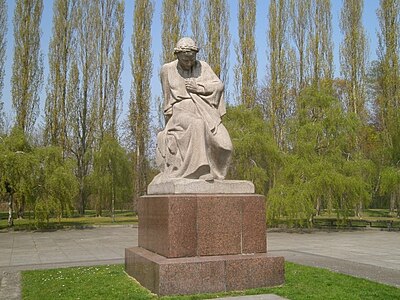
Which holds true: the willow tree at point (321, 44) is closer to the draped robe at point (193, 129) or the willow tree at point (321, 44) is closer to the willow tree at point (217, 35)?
the willow tree at point (217, 35)

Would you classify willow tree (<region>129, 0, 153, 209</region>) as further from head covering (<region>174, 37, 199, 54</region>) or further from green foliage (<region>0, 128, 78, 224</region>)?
head covering (<region>174, 37, 199, 54</region>)

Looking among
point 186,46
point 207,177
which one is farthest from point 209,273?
point 186,46

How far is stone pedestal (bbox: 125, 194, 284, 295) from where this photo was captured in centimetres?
554

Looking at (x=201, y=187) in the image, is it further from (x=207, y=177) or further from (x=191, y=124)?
(x=191, y=124)

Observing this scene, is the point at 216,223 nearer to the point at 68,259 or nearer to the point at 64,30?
the point at 68,259

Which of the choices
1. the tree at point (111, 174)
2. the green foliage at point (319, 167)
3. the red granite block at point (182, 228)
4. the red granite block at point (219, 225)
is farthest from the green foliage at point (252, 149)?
the red granite block at point (182, 228)

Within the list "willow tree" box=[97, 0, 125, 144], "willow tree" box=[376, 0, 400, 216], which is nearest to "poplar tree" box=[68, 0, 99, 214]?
"willow tree" box=[97, 0, 125, 144]

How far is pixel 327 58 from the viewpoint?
27.4 m

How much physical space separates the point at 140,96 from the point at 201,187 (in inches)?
876

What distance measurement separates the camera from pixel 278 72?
2614 centimetres

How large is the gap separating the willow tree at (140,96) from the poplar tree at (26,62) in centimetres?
556

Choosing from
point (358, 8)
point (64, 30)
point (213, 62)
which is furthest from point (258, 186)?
point (64, 30)

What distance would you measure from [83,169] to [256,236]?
81.9ft

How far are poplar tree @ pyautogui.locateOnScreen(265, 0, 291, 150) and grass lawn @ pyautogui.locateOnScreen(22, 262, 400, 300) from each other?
18.4 m
